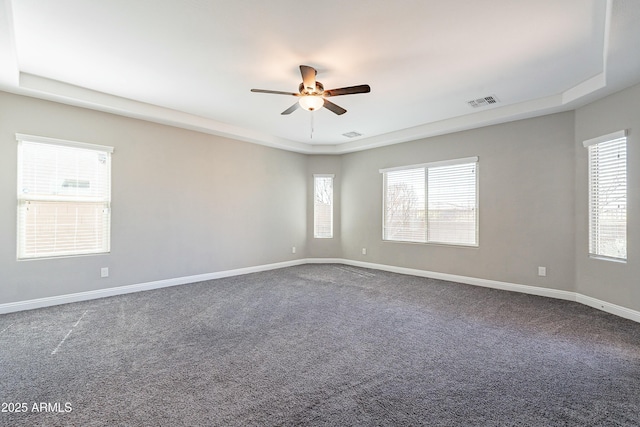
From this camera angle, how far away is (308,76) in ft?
10.4

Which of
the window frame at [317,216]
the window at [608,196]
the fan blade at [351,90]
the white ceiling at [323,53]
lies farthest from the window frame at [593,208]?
the window frame at [317,216]

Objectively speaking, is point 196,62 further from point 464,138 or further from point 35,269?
point 464,138

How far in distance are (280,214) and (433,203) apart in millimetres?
Answer: 3275

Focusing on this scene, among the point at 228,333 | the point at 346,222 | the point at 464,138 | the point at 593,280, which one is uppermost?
the point at 464,138

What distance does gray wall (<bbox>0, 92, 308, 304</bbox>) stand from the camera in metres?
3.74

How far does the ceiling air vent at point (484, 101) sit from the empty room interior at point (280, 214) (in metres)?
0.04

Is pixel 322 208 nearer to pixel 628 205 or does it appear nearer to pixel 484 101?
pixel 484 101

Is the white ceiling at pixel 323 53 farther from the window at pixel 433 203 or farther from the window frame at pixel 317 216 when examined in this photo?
the window frame at pixel 317 216

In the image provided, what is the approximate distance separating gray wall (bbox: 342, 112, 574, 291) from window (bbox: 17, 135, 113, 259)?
17.5 ft

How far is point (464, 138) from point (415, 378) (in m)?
4.47

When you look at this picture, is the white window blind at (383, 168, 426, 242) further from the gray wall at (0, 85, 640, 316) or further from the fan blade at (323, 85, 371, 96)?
the fan blade at (323, 85, 371, 96)

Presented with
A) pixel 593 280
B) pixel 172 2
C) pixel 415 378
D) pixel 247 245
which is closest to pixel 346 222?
pixel 247 245

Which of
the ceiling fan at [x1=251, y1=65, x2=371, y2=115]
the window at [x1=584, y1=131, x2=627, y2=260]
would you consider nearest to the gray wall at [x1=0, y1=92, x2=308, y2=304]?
the ceiling fan at [x1=251, y1=65, x2=371, y2=115]

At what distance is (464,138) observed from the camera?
17.5ft
